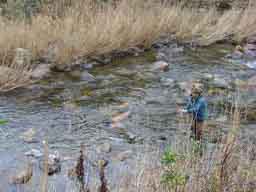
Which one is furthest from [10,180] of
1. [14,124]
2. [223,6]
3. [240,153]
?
[223,6]

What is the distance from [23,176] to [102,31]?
484 centimetres

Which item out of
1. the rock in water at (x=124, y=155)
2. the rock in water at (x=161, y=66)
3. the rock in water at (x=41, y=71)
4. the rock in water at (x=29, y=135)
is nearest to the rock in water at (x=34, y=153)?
the rock in water at (x=29, y=135)

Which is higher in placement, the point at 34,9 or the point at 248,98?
the point at 34,9

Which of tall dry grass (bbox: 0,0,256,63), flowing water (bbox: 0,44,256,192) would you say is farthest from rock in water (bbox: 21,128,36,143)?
tall dry grass (bbox: 0,0,256,63)

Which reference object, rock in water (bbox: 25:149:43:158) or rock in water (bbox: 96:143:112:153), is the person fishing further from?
rock in water (bbox: 25:149:43:158)

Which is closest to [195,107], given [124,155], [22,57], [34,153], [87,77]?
[124,155]

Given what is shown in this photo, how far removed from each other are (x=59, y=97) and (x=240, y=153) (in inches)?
165

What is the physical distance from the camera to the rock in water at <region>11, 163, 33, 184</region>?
4.43m

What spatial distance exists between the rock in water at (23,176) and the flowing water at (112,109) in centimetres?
7

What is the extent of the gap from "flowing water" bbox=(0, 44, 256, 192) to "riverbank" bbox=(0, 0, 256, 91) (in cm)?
42

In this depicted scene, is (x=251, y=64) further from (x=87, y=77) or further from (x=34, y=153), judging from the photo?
(x=34, y=153)

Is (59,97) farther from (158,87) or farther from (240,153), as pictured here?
(240,153)

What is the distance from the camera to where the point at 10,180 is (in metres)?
4.50

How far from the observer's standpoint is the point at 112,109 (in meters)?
6.79
